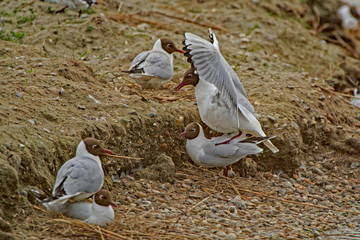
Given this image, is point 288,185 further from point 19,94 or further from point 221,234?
point 19,94

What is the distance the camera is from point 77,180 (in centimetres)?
445

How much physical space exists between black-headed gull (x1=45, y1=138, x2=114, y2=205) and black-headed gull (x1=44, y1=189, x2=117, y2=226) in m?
0.07

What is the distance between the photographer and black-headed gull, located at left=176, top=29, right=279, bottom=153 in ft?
18.2

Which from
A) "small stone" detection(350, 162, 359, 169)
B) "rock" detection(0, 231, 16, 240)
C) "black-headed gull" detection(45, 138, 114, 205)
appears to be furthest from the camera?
"small stone" detection(350, 162, 359, 169)

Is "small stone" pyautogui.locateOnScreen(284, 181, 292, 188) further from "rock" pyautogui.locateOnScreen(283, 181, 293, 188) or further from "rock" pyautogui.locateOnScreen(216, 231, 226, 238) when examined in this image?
"rock" pyautogui.locateOnScreen(216, 231, 226, 238)

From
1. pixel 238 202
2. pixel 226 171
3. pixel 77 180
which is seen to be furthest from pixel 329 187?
pixel 77 180

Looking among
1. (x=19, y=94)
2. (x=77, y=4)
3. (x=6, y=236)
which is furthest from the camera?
(x=77, y=4)

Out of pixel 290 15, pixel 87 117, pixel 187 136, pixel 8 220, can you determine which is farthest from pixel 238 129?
pixel 290 15

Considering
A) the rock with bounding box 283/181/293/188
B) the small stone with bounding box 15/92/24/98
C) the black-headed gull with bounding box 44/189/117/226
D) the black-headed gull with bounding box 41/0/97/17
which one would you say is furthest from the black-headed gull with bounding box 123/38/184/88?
the black-headed gull with bounding box 44/189/117/226

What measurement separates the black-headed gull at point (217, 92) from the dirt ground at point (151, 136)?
384mm

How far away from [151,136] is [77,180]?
1.54 m

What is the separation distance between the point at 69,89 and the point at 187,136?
131cm

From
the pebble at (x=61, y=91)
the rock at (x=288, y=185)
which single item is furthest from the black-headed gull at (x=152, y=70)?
the rock at (x=288, y=185)

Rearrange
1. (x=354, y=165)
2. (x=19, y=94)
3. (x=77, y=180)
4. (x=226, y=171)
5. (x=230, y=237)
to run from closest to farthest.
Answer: (x=77, y=180)
(x=230, y=237)
(x=19, y=94)
(x=226, y=171)
(x=354, y=165)
